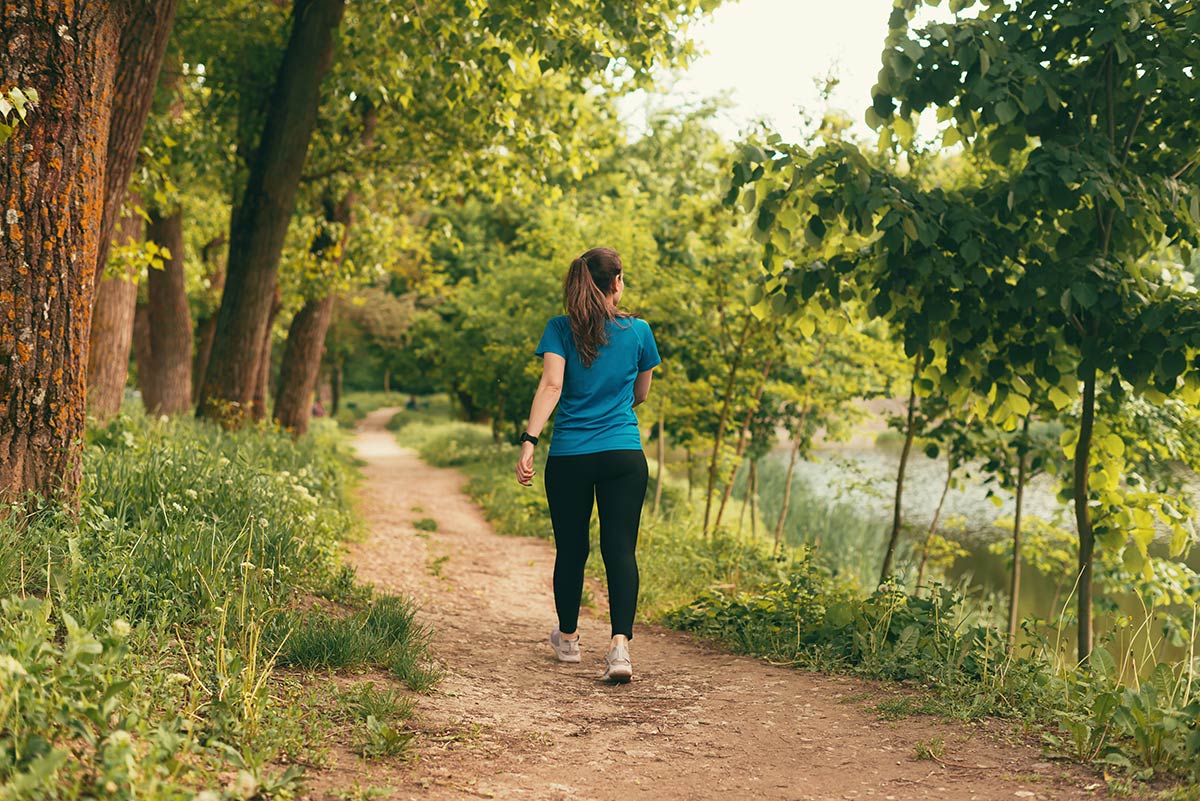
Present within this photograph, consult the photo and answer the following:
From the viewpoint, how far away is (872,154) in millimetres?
8617

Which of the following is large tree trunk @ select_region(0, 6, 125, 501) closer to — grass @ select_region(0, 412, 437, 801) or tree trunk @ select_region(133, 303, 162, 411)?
grass @ select_region(0, 412, 437, 801)

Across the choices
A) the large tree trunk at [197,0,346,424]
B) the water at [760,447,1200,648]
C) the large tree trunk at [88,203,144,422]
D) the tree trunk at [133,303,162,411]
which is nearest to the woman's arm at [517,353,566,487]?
the water at [760,447,1200,648]

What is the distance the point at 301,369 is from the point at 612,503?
10.6m

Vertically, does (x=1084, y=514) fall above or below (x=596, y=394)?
below

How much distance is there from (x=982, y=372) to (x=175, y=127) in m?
9.72

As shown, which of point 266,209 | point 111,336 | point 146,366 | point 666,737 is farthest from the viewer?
point 146,366

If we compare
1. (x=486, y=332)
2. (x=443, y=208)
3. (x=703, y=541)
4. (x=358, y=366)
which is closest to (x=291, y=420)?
(x=486, y=332)

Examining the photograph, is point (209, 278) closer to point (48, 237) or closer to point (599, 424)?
point (48, 237)

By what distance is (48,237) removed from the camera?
412 cm

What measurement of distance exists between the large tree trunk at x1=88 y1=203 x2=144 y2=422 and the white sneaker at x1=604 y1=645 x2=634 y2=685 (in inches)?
240

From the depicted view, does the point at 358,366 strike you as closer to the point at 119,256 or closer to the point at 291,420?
the point at 291,420

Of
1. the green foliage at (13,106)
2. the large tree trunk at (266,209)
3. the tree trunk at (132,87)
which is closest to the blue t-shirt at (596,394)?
the green foliage at (13,106)

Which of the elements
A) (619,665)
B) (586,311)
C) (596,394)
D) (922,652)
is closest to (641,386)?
(596,394)

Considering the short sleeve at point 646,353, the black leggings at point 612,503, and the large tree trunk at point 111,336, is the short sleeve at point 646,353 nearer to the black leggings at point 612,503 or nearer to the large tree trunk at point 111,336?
the black leggings at point 612,503
